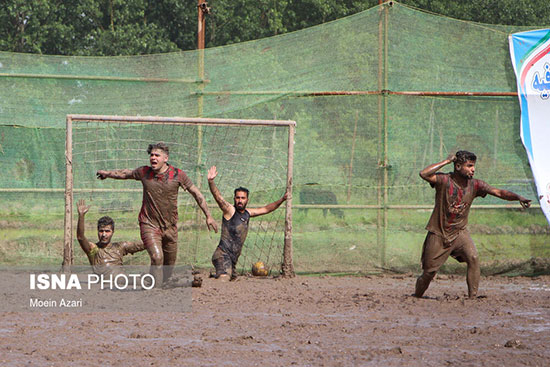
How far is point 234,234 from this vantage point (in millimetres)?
10984

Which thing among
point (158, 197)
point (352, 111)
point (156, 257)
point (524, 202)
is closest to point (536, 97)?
point (352, 111)

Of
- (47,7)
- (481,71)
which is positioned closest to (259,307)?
(481,71)

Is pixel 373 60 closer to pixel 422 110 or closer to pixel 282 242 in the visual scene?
pixel 422 110

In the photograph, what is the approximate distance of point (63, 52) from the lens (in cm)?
2533

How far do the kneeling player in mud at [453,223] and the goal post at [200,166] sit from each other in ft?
8.41

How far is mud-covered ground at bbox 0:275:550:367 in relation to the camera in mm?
6277

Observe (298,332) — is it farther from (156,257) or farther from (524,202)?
(524,202)

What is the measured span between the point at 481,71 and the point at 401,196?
6.98 feet

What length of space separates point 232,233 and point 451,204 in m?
2.99

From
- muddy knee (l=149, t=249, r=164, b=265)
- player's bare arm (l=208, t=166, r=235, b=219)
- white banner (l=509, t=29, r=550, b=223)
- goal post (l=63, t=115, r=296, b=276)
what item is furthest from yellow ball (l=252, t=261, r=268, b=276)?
white banner (l=509, t=29, r=550, b=223)

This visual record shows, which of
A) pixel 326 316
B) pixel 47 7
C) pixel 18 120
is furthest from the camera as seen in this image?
pixel 47 7

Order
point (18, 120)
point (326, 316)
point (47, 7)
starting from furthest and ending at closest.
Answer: point (47, 7) < point (18, 120) < point (326, 316)

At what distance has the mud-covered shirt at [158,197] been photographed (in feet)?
32.9

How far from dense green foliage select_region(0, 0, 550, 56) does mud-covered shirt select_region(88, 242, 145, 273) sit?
46.5 feet
